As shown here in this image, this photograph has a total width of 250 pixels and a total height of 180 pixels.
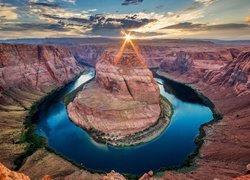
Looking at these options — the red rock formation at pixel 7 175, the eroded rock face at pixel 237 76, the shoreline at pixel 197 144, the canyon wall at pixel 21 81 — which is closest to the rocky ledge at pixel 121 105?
the shoreline at pixel 197 144

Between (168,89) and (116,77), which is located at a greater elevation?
(116,77)

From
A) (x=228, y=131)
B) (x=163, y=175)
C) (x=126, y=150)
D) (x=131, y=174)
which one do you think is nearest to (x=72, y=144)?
(x=126, y=150)

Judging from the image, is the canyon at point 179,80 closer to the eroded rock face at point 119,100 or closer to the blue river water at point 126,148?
the blue river water at point 126,148

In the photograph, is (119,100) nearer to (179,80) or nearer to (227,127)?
(227,127)

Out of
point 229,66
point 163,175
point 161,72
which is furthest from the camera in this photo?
point 161,72

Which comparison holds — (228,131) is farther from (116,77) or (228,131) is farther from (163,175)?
(116,77)

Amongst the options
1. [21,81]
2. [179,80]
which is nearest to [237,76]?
[179,80]
